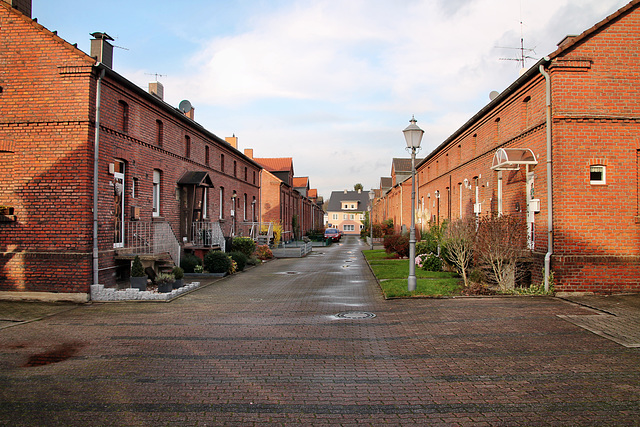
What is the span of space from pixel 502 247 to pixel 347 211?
91.4 m

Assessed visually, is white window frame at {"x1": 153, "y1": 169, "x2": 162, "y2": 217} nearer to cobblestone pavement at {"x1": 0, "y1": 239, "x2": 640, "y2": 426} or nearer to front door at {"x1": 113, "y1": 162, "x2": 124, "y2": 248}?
front door at {"x1": 113, "y1": 162, "x2": 124, "y2": 248}

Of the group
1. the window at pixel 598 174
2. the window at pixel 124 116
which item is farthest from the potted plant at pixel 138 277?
the window at pixel 598 174

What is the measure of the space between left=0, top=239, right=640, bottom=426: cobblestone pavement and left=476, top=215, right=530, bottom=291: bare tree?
5.79ft

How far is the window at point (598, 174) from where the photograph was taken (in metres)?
11.6

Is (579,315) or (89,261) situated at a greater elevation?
(89,261)

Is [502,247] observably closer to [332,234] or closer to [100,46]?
[100,46]

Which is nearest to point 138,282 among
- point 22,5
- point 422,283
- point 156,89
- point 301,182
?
point 422,283

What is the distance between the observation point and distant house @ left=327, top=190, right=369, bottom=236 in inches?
4021

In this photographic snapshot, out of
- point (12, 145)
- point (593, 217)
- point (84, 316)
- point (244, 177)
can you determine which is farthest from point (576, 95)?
point (244, 177)

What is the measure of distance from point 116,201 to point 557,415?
1250cm

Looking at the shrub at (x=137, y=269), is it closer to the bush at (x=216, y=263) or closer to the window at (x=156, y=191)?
the window at (x=156, y=191)

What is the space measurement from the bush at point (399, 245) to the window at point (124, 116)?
14.9 metres

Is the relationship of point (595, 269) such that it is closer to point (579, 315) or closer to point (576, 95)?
point (579, 315)

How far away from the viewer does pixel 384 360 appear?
21.5 ft
